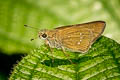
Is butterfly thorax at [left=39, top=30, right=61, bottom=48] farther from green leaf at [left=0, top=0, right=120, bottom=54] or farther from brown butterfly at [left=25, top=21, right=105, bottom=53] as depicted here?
green leaf at [left=0, top=0, right=120, bottom=54]

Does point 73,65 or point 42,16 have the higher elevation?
point 42,16

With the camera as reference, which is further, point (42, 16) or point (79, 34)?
point (42, 16)

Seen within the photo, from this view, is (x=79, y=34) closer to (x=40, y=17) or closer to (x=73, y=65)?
(x=73, y=65)

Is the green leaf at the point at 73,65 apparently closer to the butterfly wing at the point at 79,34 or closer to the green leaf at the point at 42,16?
the butterfly wing at the point at 79,34

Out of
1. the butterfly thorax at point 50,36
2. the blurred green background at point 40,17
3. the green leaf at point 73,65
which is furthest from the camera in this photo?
the blurred green background at point 40,17

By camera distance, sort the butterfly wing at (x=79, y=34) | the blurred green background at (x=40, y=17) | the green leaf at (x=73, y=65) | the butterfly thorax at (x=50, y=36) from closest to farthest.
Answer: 1. the green leaf at (x=73, y=65)
2. the butterfly wing at (x=79, y=34)
3. the butterfly thorax at (x=50, y=36)
4. the blurred green background at (x=40, y=17)

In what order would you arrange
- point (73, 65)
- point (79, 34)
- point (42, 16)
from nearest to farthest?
point (73, 65) < point (79, 34) < point (42, 16)

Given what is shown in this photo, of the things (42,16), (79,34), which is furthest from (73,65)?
(42,16)

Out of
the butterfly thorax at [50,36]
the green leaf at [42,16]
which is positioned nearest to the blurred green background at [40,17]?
the green leaf at [42,16]
